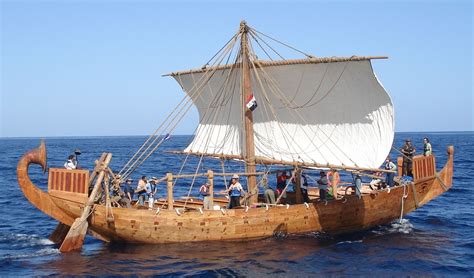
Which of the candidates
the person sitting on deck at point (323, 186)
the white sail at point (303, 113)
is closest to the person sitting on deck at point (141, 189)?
the white sail at point (303, 113)

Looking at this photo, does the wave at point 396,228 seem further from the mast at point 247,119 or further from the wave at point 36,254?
the wave at point 36,254

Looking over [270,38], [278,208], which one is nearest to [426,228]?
[278,208]

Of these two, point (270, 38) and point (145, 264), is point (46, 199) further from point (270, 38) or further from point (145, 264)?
point (270, 38)

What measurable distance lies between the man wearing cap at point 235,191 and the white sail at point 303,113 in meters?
2.48

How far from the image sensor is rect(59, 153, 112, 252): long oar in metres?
17.2

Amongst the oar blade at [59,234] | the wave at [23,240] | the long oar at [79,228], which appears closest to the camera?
the long oar at [79,228]

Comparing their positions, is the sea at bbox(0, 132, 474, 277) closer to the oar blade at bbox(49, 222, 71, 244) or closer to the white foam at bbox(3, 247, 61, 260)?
the white foam at bbox(3, 247, 61, 260)

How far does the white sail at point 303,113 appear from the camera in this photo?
18578mm

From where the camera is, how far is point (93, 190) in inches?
685

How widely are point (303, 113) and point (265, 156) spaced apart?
2316 mm

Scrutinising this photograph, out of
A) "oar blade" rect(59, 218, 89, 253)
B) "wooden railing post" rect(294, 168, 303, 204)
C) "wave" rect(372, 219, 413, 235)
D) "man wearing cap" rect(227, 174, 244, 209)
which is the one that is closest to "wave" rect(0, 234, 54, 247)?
"oar blade" rect(59, 218, 89, 253)

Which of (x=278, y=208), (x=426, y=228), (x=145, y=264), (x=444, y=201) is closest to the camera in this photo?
(x=145, y=264)

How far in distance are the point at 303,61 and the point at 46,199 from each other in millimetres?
10076

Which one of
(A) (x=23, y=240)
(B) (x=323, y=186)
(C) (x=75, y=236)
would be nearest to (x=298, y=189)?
(B) (x=323, y=186)
